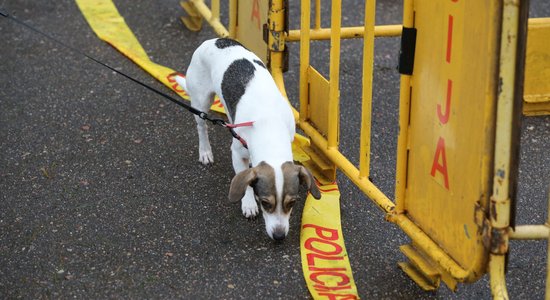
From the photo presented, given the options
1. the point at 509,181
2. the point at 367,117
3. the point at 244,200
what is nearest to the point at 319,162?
the point at 244,200

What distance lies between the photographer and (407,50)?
170 inches

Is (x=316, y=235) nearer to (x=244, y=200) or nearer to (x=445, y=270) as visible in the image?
(x=244, y=200)

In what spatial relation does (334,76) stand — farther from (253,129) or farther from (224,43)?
(224,43)

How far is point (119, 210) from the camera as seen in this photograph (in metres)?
5.51

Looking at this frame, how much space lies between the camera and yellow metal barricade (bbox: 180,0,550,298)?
365cm

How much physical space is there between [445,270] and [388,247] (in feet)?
2.84

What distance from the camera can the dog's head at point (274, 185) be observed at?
4.82m

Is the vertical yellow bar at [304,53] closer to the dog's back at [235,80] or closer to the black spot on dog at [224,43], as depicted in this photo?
the dog's back at [235,80]

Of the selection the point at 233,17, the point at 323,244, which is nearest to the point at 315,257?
the point at 323,244

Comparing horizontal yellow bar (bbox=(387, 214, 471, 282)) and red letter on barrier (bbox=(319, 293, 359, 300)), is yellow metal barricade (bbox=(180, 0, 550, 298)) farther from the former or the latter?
red letter on barrier (bbox=(319, 293, 359, 300))

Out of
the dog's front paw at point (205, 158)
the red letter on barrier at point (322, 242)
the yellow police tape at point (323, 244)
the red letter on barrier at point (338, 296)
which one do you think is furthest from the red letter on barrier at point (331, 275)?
the dog's front paw at point (205, 158)

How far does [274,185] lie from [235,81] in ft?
2.86

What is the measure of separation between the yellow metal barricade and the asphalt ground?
464 mm

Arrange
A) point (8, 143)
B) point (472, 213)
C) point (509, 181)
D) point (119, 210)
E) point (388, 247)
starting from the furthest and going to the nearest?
point (8, 143), point (119, 210), point (388, 247), point (472, 213), point (509, 181)
